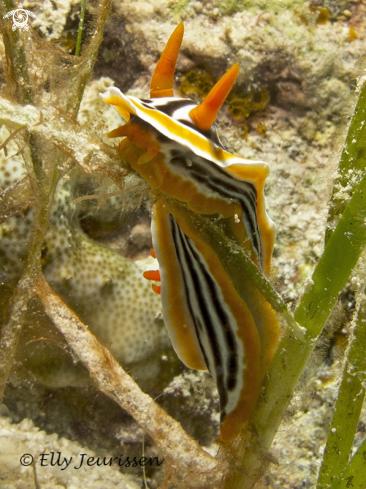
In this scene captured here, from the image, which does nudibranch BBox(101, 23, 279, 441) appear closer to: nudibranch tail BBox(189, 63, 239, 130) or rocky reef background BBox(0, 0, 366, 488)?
nudibranch tail BBox(189, 63, 239, 130)

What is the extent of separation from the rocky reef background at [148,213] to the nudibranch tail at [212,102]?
1.00m

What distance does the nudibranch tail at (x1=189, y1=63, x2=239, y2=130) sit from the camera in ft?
4.36

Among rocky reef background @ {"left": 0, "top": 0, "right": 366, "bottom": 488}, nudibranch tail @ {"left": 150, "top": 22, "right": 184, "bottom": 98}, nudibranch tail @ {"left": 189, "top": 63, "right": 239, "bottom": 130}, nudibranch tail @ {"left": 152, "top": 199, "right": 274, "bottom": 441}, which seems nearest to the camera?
nudibranch tail @ {"left": 189, "top": 63, "right": 239, "bottom": 130}

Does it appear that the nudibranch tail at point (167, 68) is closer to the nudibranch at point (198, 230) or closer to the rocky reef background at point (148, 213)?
the nudibranch at point (198, 230)

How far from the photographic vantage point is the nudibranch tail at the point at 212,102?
133cm

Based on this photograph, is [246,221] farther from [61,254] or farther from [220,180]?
[61,254]

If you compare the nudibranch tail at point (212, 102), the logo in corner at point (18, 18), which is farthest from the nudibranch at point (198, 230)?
the logo in corner at point (18, 18)

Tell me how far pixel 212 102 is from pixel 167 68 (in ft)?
1.01

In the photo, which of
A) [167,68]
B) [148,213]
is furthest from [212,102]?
[148,213]

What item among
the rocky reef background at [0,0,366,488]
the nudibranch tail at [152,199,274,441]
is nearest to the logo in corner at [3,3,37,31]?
the rocky reef background at [0,0,366,488]

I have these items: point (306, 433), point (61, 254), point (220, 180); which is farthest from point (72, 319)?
point (306, 433)

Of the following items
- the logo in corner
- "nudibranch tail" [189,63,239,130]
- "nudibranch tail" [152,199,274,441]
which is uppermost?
the logo in corner

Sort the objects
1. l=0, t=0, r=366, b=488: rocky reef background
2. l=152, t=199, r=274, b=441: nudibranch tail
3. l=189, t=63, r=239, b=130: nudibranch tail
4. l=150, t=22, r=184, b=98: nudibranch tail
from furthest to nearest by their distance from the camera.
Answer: l=0, t=0, r=366, b=488: rocky reef background < l=152, t=199, r=274, b=441: nudibranch tail < l=150, t=22, r=184, b=98: nudibranch tail < l=189, t=63, r=239, b=130: nudibranch tail

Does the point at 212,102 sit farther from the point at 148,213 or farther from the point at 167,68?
the point at 148,213
